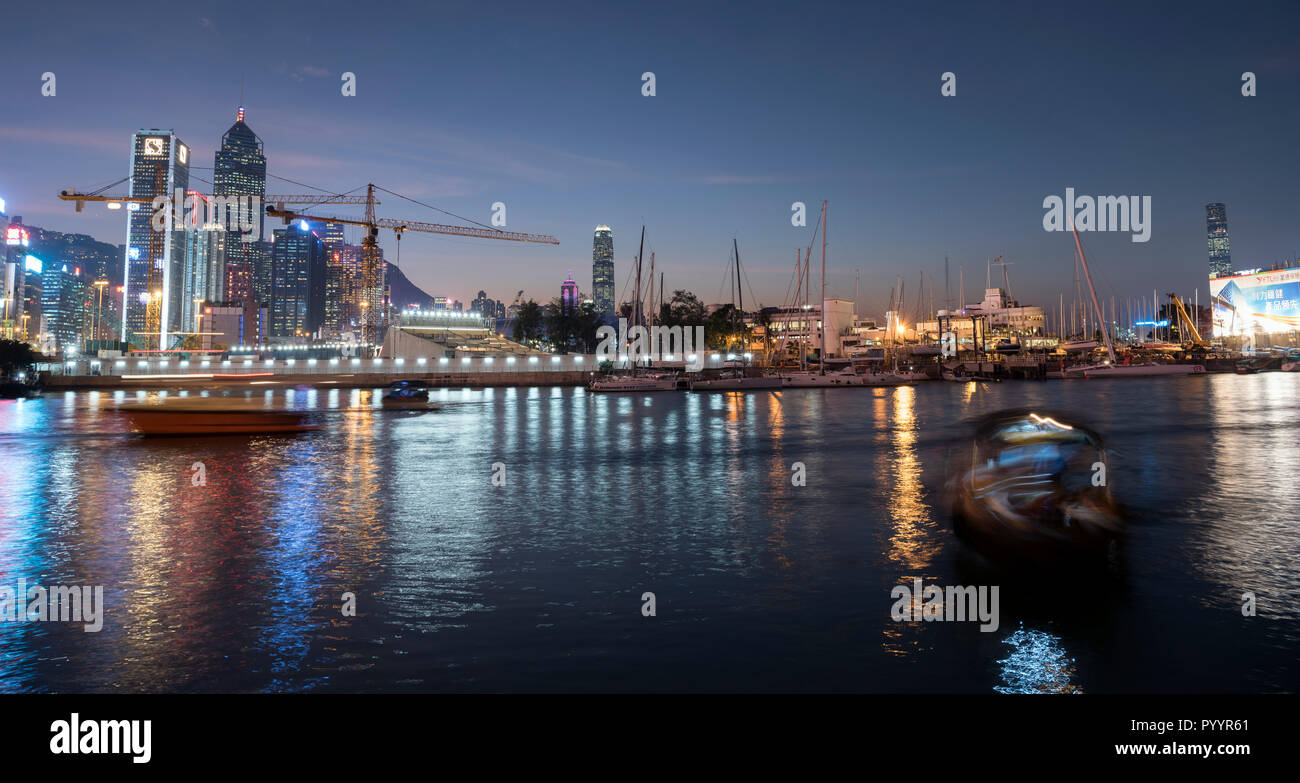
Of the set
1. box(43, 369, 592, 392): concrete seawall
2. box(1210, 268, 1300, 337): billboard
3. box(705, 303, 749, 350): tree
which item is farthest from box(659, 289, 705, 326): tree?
box(1210, 268, 1300, 337): billboard

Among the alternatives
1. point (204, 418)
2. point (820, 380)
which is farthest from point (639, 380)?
point (204, 418)

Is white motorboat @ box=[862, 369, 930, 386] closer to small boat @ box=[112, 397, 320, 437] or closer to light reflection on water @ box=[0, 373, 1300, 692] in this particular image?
light reflection on water @ box=[0, 373, 1300, 692]

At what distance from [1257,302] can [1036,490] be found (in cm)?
17100

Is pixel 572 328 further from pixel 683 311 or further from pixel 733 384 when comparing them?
pixel 733 384

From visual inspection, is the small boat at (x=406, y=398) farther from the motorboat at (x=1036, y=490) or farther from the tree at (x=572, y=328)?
the tree at (x=572, y=328)

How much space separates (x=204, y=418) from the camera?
30344 millimetres

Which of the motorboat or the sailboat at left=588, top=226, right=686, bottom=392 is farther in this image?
the sailboat at left=588, top=226, right=686, bottom=392

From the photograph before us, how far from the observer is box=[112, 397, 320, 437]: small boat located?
29.4m

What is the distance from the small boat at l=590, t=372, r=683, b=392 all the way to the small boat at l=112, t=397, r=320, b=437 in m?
44.1

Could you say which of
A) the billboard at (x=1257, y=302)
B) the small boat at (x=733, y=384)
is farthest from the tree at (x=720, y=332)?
the billboard at (x=1257, y=302)

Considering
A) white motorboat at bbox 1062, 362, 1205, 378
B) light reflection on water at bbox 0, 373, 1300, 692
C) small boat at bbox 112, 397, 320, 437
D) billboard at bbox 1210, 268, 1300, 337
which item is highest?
billboard at bbox 1210, 268, 1300, 337

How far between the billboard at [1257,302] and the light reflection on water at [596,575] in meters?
150
